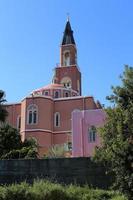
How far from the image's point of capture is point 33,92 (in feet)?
244

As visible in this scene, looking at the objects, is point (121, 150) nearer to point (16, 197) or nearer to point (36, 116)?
point (16, 197)

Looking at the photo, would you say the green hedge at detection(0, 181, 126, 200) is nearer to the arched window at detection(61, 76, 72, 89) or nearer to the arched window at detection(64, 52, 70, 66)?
the arched window at detection(61, 76, 72, 89)

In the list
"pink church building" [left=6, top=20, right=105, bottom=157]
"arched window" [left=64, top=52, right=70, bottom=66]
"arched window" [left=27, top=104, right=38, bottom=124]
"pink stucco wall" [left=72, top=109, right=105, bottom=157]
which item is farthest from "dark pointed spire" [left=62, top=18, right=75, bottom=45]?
"pink stucco wall" [left=72, top=109, right=105, bottom=157]

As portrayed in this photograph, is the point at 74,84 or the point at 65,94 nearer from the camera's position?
the point at 65,94

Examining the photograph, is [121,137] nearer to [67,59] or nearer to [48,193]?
[48,193]

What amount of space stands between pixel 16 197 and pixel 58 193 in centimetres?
167

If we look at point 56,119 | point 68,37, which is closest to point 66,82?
point 68,37

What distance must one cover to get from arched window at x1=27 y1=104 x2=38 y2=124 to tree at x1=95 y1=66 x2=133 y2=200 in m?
47.0

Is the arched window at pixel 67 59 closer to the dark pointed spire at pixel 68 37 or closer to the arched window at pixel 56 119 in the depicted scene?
the dark pointed spire at pixel 68 37

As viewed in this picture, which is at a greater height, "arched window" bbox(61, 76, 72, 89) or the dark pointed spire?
the dark pointed spire

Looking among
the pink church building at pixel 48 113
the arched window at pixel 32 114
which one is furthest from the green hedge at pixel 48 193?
the arched window at pixel 32 114

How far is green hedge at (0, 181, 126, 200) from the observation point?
571 inches

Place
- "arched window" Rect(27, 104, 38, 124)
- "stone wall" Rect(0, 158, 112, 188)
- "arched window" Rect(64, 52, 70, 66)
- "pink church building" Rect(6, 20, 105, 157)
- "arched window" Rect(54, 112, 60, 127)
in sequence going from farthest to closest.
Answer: "arched window" Rect(64, 52, 70, 66) → "arched window" Rect(54, 112, 60, 127) → "arched window" Rect(27, 104, 38, 124) → "pink church building" Rect(6, 20, 105, 157) → "stone wall" Rect(0, 158, 112, 188)

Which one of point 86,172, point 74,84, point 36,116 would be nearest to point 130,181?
point 86,172
